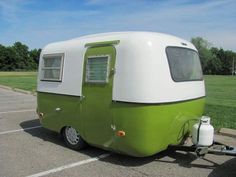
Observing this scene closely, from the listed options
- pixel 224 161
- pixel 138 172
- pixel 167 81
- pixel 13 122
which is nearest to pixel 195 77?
pixel 167 81

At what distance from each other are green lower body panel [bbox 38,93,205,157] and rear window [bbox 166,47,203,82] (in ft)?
1.53

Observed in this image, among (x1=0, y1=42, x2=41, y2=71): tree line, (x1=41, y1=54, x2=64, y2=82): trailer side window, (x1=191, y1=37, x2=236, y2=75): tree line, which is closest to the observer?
(x1=41, y1=54, x2=64, y2=82): trailer side window

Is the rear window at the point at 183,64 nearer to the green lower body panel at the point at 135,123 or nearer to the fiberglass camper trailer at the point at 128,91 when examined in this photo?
the fiberglass camper trailer at the point at 128,91

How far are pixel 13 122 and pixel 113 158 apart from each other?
16.0 ft

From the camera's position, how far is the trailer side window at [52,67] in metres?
6.79

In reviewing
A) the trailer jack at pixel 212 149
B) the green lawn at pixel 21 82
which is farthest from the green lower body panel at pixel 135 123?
the green lawn at pixel 21 82

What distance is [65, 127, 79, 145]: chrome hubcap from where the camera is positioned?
661cm

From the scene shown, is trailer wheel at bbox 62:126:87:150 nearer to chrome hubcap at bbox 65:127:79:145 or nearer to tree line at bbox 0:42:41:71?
chrome hubcap at bbox 65:127:79:145

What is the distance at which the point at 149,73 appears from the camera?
5.18 metres

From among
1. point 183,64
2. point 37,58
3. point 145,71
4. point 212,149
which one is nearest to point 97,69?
point 145,71

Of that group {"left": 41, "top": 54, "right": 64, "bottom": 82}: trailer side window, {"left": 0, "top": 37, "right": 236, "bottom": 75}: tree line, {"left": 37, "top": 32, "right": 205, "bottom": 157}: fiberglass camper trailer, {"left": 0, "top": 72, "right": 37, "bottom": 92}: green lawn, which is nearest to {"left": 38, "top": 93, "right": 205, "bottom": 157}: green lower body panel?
{"left": 37, "top": 32, "right": 205, "bottom": 157}: fiberglass camper trailer

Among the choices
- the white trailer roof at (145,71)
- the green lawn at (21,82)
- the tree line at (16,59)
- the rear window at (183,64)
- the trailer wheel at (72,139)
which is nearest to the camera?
the white trailer roof at (145,71)

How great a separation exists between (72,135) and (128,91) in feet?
6.71

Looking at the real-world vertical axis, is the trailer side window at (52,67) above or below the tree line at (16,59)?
below
